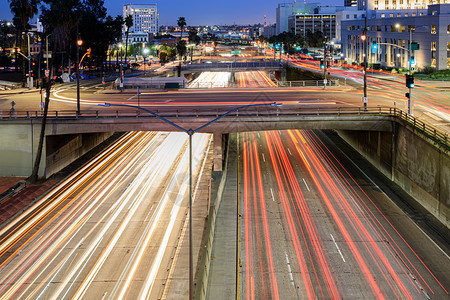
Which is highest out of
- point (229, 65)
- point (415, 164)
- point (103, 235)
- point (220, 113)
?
point (229, 65)

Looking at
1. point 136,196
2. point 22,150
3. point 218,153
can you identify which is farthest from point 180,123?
point 22,150

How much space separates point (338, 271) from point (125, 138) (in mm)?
42107

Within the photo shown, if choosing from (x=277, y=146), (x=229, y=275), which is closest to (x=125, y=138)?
(x=277, y=146)

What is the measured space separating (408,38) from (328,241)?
86735 millimetres

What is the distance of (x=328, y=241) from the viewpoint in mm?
28656

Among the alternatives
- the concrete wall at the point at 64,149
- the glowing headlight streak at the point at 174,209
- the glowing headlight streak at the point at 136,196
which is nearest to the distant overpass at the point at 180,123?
the concrete wall at the point at 64,149

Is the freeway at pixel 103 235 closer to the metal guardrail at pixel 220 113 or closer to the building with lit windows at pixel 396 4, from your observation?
the metal guardrail at pixel 220 113

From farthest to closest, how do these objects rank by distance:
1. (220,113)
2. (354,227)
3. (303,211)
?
1. (220,113)
2. (303,211)
3. (354,227)

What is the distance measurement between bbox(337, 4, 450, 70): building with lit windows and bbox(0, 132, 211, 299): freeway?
42414 millimetres

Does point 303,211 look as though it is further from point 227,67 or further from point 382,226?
point 227,67

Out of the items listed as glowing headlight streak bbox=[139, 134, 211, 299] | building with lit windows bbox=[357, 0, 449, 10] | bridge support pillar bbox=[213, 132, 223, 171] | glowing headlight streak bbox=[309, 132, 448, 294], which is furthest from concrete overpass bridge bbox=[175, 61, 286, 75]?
bridge support pillar bbox=[213, 132, 223, 171]

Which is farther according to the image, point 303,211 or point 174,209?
point 174,209

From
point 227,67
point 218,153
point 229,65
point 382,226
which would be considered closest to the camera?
point 382,226

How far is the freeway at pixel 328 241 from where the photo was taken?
2319 cm
